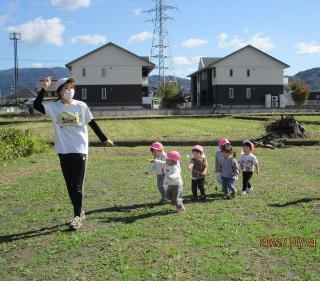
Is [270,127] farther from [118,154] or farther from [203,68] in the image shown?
[203,68]

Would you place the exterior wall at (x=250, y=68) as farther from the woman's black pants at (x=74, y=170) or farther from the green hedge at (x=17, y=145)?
the woman's black pants at (x=74, y=170)

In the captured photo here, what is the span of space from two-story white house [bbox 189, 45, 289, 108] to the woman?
195 ft

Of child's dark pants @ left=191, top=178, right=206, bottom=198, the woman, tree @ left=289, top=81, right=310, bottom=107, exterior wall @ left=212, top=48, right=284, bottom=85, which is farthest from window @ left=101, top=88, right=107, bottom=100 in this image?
the woman

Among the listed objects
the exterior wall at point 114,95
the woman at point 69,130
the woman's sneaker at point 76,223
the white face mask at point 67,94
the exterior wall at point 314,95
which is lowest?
the woman's sneaker at point 76,223

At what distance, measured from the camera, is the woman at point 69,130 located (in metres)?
6.11

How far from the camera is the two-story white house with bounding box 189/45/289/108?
214 ft

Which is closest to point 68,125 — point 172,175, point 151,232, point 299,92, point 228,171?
point 151,232

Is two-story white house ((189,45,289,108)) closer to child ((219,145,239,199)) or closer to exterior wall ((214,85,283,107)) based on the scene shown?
exterior wall ((214,85,283,107))

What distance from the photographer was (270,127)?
792 inches

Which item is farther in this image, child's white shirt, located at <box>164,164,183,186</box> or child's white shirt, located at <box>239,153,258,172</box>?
child's white shirt, located at <box>239,153,258,172</box>

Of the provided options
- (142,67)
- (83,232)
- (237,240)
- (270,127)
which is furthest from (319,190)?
(142,67)

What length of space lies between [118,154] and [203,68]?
55.7 meters

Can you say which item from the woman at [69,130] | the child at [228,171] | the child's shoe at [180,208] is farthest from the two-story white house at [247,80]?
the woman at [69,130]

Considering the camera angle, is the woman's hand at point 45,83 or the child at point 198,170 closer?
the woman's hand at point 45,83
